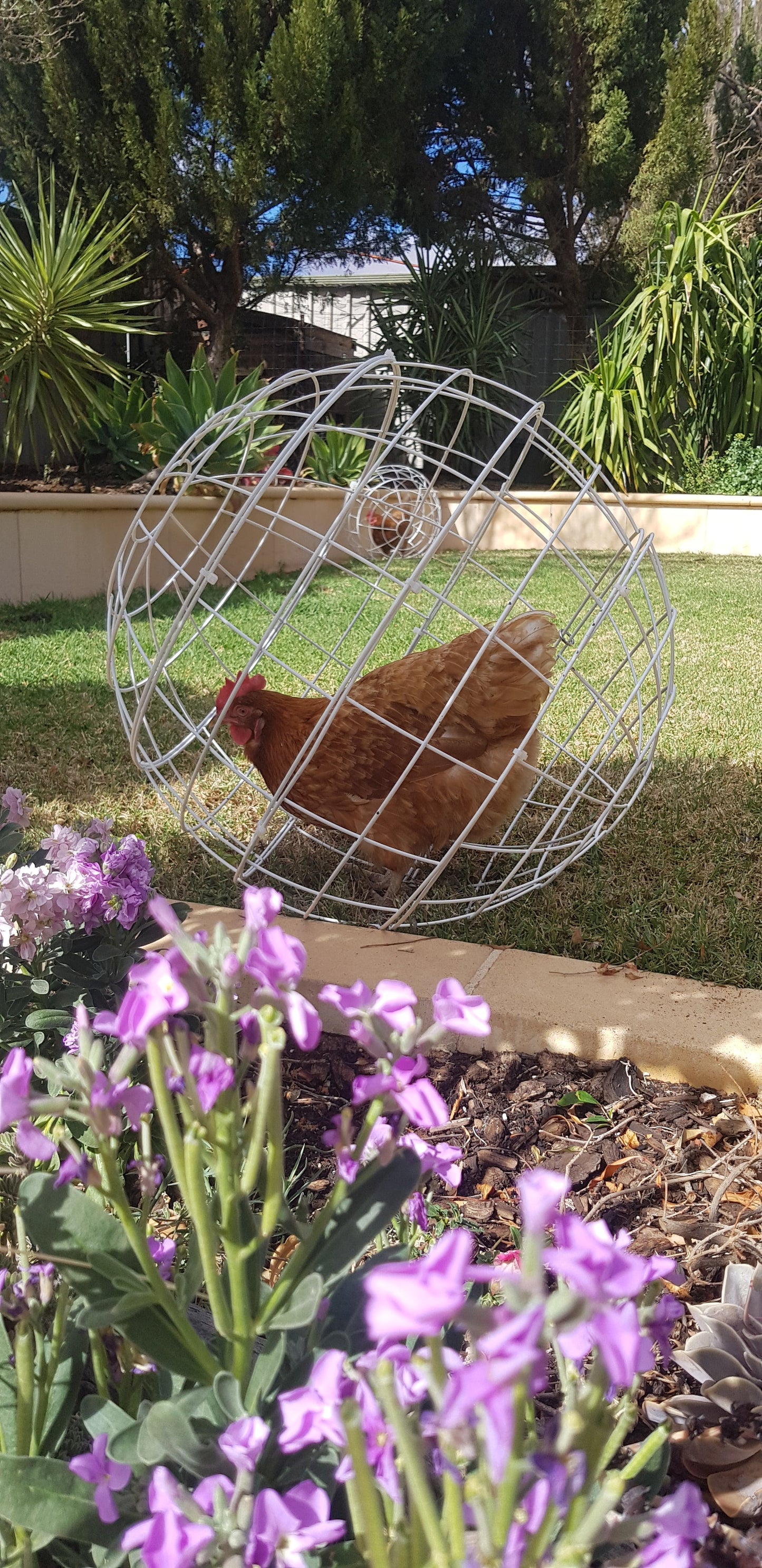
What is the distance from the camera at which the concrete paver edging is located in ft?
5.47

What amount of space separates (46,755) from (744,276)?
8.33 meters

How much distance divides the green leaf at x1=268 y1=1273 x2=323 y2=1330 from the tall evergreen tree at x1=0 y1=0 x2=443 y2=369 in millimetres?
10616

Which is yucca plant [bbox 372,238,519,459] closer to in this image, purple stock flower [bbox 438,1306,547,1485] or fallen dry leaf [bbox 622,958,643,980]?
fallen dry leaf [bbox 622,958,643,980]

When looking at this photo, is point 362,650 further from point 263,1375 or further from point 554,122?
point 554,122

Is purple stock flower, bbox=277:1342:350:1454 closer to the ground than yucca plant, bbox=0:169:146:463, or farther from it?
closer to the ground

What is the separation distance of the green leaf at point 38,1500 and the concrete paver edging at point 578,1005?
1043 millimetres

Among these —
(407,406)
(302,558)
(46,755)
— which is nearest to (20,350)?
(302,558)

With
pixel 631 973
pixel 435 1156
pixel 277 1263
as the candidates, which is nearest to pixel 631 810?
pixel 631 973

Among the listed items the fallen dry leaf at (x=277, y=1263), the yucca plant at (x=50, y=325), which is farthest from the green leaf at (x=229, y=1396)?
the yucca plant at (x=50, y=325)

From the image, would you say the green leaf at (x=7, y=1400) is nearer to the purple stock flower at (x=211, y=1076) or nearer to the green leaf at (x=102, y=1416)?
the green leaf at (x=102, y=1416)

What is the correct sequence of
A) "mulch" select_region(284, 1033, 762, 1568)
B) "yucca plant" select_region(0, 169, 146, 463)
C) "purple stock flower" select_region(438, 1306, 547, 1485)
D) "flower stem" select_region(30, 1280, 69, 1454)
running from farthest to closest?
1. "yucca plant" select_region(0, 169, 146, 463)
2. "mulch" select_region(284, 1033, 762, 1568)
3. "flower stem" select_region(30, 1280, 69, 1454)
4. "purple stock flower" select_region(438, 1306, 547, 1485)

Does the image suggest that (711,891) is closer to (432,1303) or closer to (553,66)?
(432,1303)

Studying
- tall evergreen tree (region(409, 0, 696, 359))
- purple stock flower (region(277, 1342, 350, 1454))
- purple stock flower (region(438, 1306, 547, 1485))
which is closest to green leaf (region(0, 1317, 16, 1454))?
purple stock flower (region(277, 1342, 350, 1454))

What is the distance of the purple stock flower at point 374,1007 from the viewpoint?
2.02ft
